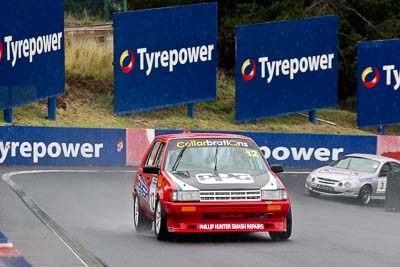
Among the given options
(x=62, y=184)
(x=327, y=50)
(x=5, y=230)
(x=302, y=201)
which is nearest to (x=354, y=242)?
(x=5, y=230)

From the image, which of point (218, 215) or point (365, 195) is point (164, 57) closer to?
point (365, 195)

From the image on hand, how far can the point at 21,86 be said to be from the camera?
37.7 m

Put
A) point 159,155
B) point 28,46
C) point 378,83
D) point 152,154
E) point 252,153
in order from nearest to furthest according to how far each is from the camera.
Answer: point 252,153, point 159,155, point 152,154, point 28,46, point 378,83

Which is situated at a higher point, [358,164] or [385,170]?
[358,164]

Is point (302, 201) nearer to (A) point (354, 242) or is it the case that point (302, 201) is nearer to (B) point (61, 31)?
(A) point (354, 242)

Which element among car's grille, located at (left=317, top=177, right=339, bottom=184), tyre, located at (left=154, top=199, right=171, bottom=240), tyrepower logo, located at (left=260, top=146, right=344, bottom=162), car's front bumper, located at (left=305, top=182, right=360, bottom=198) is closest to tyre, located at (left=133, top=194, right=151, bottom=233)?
tyre, located at (left=154, top=199, right=171, bottom=240)

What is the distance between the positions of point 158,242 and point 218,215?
88 cm

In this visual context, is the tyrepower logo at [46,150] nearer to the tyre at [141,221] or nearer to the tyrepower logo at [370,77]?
the tyrepower logo at [370,77]

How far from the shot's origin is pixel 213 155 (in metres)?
15.2

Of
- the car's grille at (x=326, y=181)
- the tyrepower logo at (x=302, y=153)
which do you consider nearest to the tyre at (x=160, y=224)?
the car's grille at (x=326, y=181)

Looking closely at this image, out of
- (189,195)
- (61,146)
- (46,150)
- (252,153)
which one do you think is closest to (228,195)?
(189,195)

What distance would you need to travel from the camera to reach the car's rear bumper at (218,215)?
14.0 meters

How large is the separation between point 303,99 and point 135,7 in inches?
541

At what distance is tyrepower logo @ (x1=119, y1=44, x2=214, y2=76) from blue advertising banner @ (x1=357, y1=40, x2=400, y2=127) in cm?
622
